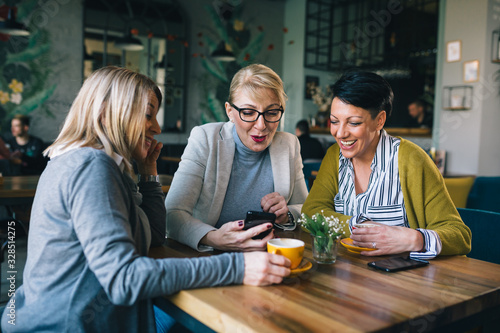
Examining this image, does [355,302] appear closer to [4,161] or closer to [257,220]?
[257,220]

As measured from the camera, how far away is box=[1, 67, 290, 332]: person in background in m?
0.89

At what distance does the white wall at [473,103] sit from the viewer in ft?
16.1

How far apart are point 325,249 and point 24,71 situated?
256 inches

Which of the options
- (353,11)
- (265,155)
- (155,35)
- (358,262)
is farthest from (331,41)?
(358,262)

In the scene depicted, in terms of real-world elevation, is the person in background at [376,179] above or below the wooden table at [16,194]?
above

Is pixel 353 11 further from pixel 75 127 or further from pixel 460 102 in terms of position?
pixel 75 127

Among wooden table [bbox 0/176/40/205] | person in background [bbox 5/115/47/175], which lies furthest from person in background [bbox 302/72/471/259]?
person in background [bbox 5/115/47/175]

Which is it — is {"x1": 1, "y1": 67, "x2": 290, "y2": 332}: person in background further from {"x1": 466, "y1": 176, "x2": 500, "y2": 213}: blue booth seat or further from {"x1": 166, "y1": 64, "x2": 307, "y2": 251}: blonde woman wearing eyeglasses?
{"x1": 466, "y1": 176, "x2": 500, "y2": 213}: blue booth seat

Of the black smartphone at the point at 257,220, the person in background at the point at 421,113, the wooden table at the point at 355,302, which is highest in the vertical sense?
the person in background at the point at 421,113

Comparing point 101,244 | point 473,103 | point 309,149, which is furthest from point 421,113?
point 101,244

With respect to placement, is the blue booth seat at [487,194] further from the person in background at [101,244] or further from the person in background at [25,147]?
the person in background at [25,147]

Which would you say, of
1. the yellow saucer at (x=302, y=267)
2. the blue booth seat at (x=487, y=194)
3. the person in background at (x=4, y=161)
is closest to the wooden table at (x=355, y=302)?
the yellow saucer at (x=302, y=267)

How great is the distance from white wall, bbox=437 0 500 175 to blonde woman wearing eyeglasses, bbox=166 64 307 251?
13.2 ft

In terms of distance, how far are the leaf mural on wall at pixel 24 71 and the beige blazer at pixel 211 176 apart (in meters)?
5.64
